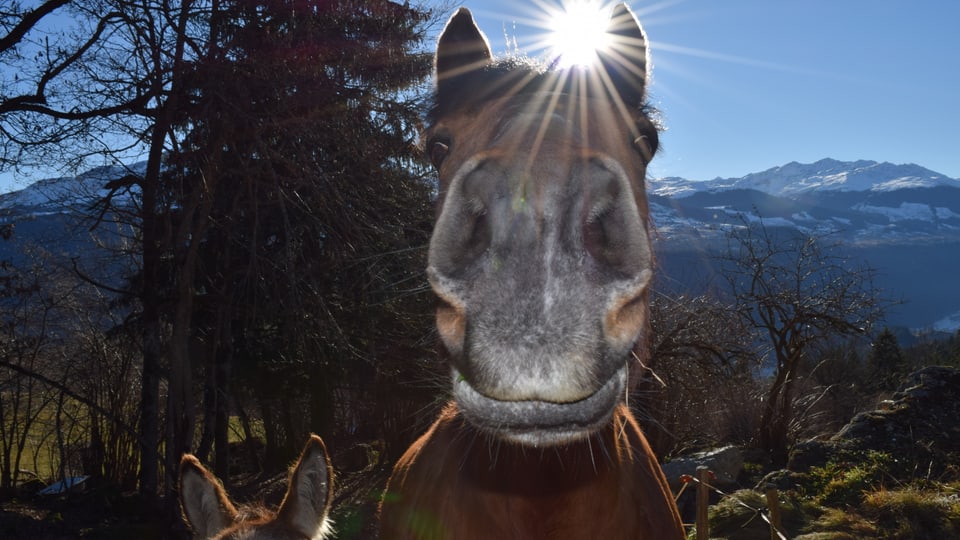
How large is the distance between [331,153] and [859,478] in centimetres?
1011

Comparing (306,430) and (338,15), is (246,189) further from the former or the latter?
(306,430)

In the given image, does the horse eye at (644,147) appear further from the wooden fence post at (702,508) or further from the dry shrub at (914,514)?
the dry shrub at (914,514)

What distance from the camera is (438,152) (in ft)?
7.55

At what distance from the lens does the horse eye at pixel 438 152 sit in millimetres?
2193

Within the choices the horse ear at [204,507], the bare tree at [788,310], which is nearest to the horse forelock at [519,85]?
the horse ear at [204,507]

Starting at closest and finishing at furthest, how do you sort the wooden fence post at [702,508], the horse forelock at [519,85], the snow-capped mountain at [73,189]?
the horse forelock at [519,85] → the wooden fence post at [702,508] → the snow-capped mountain at [73,189]

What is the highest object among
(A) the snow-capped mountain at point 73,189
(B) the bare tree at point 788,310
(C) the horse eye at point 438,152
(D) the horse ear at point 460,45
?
(A) the snow-capped mountain at point 73,189

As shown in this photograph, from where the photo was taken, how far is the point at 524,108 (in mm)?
1777

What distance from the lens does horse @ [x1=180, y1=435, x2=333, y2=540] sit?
3697 mm

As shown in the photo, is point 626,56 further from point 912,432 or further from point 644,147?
point 912,432

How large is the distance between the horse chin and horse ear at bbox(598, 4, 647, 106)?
4.07 feet

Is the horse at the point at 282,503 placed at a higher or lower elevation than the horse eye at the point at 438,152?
lower

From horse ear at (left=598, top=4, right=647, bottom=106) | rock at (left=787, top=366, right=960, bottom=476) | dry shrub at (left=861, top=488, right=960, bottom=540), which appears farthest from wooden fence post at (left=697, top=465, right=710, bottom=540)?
rock at (left=787, top=366, right=960, bottom=476)

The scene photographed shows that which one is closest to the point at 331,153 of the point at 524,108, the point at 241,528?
the point at 241,528
